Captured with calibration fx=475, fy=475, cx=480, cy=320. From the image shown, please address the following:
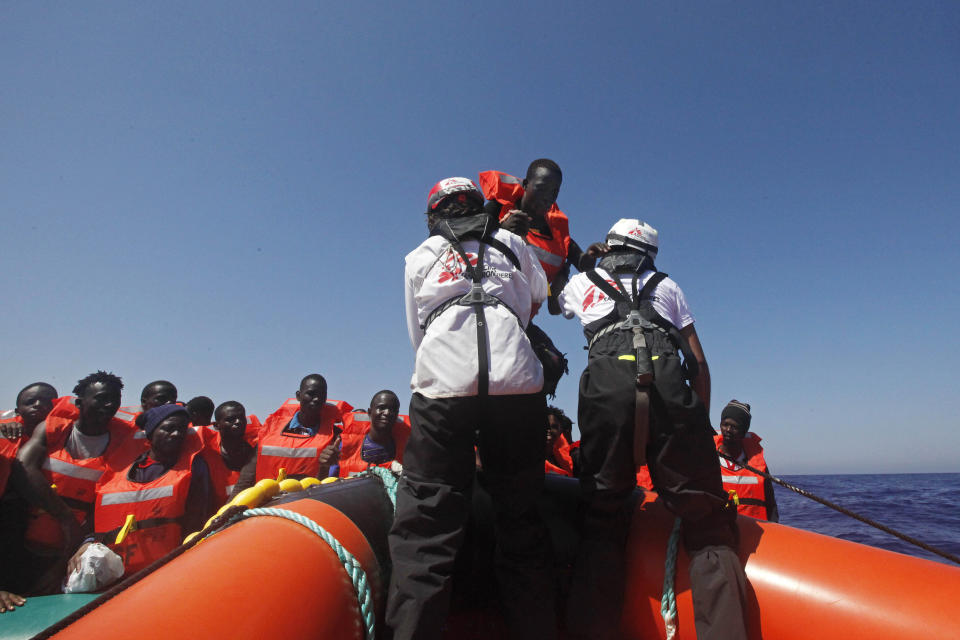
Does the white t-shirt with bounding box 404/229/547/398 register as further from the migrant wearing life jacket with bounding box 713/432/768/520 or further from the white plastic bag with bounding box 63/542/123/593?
the migrant wearing life jacket with bounding box 713/432/768/520

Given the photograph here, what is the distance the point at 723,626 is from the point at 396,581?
106cm

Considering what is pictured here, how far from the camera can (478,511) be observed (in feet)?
6.63

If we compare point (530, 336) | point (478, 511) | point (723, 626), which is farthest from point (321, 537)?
point (723, 626)

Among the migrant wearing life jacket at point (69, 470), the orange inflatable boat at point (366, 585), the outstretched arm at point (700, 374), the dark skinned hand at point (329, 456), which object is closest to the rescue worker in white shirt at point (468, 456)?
the orange inflatable boat at point (366, 585)

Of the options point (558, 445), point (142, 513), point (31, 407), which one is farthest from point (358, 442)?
point (31, 407)

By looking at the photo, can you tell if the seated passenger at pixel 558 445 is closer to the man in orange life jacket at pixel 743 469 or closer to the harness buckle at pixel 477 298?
the man in orange life jacket at pixel 743 469

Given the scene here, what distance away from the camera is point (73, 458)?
419 cm

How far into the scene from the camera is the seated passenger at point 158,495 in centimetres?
374

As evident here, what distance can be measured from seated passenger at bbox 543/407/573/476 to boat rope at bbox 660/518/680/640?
2741mm

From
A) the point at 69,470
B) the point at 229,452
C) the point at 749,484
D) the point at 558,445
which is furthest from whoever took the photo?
the point at 558,445

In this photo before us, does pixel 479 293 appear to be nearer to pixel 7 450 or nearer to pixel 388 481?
pixel 388 481

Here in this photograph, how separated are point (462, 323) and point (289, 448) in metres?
4.22

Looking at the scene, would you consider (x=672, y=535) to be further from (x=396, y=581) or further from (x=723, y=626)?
(x=396, y=581)

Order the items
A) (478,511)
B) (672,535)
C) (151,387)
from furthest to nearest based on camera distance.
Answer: (151,387)
(478,511)
(672,535)
